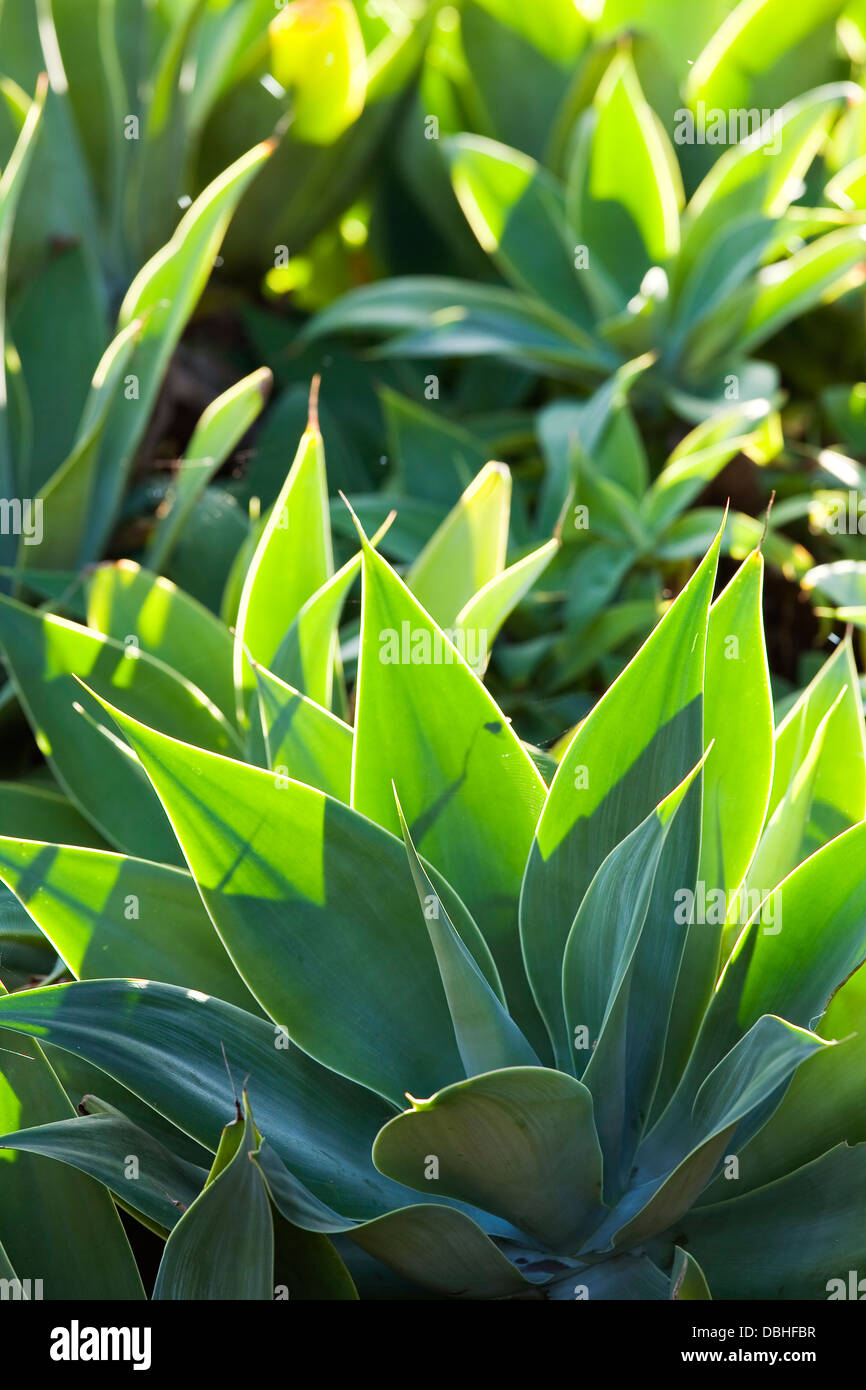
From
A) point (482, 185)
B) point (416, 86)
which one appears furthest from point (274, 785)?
point (416, 86)

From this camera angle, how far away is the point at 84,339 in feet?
4.67

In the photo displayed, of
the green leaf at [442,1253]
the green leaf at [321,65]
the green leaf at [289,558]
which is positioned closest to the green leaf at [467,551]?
the green leaf at [289,558]

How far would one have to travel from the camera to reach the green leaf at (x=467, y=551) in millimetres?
1051

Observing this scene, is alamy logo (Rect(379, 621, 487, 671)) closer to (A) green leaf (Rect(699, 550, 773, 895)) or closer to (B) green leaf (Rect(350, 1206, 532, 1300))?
(A) green leaf (Rect(699, 550, 773, 895))

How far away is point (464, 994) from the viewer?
658 millimetres

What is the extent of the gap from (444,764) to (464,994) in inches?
6.7

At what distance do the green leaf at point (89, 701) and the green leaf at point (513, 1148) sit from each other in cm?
40

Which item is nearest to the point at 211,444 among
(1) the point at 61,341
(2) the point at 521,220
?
(1) the point at 61,341

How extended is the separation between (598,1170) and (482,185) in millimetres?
1183

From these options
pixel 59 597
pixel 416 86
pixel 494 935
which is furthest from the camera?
pixel 416 86

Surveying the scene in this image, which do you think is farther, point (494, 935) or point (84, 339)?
point (84, 339)

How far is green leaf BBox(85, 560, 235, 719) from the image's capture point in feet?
3.58
